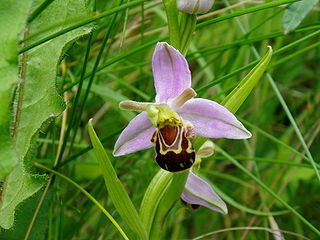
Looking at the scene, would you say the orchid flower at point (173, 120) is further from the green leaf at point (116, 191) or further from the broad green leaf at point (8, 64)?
the broad green leaf at point (8, 64)

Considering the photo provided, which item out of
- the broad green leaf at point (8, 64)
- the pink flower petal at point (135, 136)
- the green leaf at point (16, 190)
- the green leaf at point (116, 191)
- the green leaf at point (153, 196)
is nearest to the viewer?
the broad green leaf at point (8, 64)

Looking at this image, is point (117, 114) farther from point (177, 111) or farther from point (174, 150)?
point (174, 150)

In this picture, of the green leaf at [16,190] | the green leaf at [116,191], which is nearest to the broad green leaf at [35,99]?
the green leaf at [16,190]

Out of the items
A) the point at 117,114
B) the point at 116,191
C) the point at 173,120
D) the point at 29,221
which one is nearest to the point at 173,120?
the point at 173,120

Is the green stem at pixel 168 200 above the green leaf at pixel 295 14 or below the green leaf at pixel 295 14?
below

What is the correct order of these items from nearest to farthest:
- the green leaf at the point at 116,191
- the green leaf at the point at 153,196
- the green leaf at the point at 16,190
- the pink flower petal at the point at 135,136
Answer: the green leaf at the point at 16,190, the green leaf at the point at 116,191, the pink flower petal at the point at 135,136, the green leaf at the point at 153,196

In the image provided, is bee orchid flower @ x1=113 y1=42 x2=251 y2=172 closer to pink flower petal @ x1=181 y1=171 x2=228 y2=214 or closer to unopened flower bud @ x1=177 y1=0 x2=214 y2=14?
unopened flower bud @ x1=177 y1=0 x2=214 y2=14
